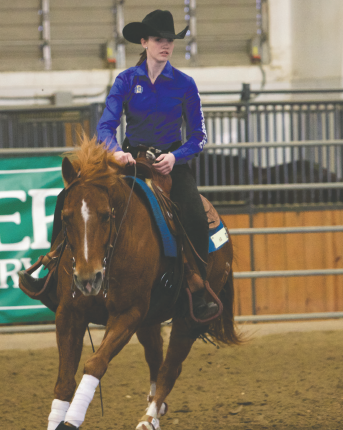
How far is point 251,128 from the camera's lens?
6078 millimetres

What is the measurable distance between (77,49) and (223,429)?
8.45 metres

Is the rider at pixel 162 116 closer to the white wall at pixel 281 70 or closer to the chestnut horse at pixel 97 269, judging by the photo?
the chestnut horse at pixel 97 269

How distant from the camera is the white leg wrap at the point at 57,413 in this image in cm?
227

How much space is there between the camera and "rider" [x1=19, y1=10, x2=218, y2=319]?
8.89 feet

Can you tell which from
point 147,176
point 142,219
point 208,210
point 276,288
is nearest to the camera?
point 142,219

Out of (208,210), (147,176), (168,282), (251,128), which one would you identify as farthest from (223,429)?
(251,128)

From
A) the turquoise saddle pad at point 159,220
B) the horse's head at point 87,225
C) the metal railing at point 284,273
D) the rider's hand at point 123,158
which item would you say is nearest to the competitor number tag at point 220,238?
the turquoise saddle pad at point 159,220

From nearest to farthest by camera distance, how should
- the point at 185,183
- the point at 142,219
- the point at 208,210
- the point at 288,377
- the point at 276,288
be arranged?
the point at 142,219 → the point at 185,183 → the point at 208,210 → the point at 288,377 → the point at 276,288

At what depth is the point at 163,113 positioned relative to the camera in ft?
9.24

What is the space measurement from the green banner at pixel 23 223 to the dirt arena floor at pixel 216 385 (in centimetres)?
36

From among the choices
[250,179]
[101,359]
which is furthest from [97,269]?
[250,179]

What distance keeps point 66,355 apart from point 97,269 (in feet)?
1.84

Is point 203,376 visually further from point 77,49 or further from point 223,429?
point 77,49

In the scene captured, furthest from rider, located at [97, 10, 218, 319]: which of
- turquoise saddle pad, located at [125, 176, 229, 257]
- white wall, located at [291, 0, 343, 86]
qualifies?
white wall, located at [291, 0, 343, 86]
